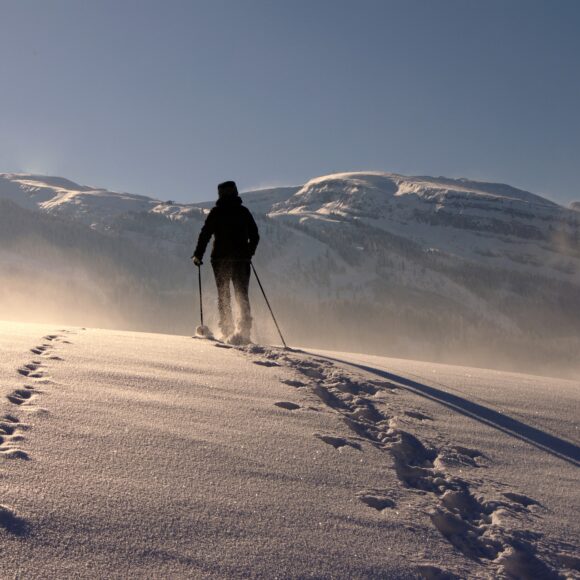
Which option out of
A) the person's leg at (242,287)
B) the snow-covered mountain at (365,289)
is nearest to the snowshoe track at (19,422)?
the person's leg at (242,287)

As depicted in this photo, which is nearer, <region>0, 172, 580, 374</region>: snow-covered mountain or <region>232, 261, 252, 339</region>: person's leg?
<region>232, 261, 252, 339</region>: person's leg

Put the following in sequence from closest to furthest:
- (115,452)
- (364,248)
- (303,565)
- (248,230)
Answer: (303,565) < (115,452) < (248,230) < (364,248)

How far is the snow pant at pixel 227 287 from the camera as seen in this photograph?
9484mm

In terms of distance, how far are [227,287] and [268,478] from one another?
7.25m

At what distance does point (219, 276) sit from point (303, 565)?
25.9 ft

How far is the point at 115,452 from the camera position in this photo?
9.28ft

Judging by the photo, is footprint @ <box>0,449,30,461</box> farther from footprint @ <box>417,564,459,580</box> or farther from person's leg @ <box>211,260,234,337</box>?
person's leg @ <box>211,260,234,337</box>

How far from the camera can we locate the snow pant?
9.48 m

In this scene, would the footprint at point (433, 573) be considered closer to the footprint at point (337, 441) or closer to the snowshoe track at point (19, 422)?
the footprint at point (337, 441)

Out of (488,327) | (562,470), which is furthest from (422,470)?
(488,327)

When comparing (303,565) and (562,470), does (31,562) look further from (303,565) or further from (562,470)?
(562,470)

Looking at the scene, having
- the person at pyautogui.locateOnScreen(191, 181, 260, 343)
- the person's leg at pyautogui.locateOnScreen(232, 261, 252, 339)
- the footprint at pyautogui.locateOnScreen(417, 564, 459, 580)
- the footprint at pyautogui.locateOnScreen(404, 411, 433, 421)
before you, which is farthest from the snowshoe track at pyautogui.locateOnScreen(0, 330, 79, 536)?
the person at pyautogui.locateOnScreen(191, 181, 260, 343)

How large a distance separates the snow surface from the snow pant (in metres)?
4.32

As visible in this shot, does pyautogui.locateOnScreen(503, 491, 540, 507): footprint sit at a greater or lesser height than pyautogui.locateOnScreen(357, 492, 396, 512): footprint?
greater
